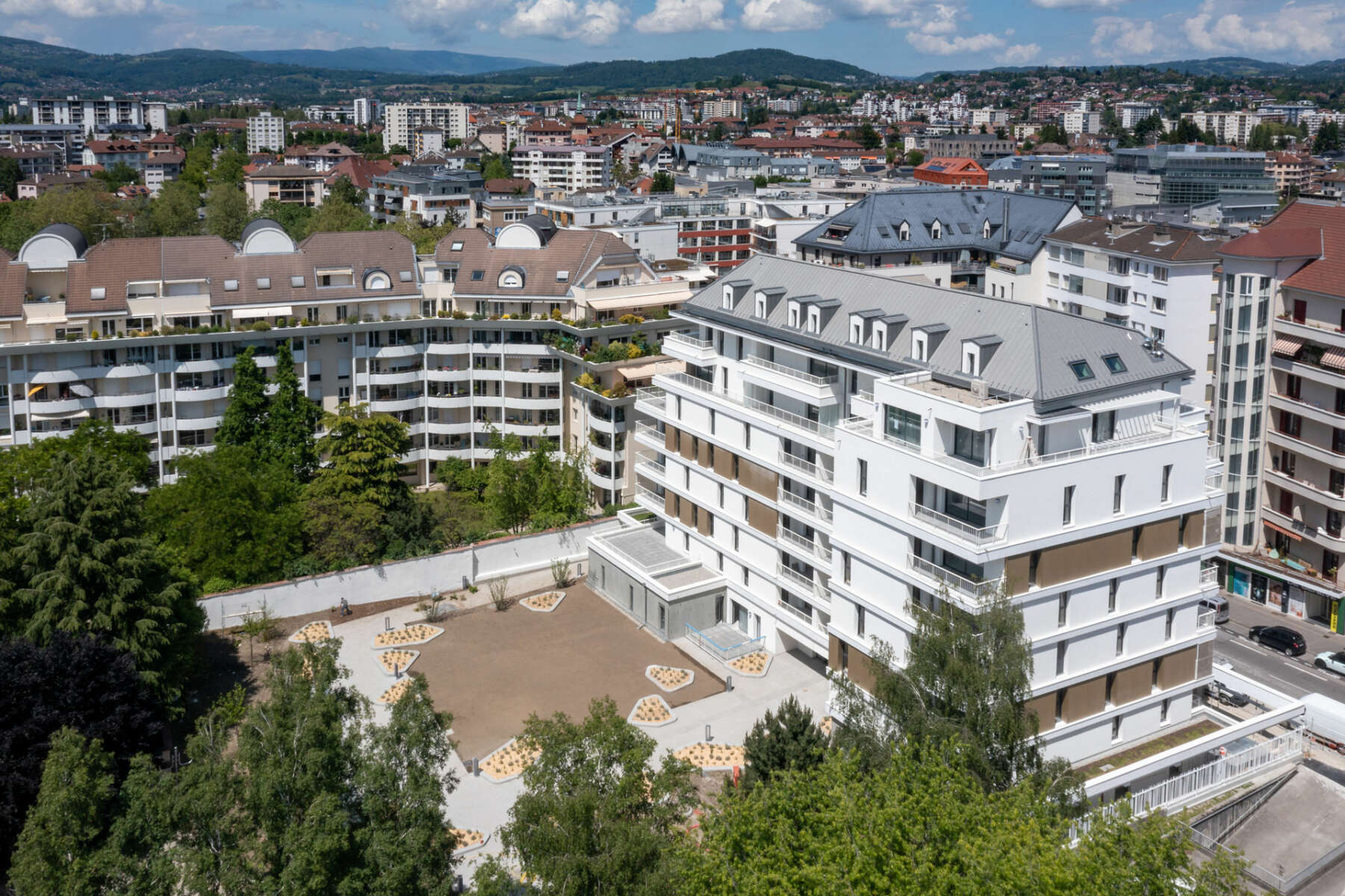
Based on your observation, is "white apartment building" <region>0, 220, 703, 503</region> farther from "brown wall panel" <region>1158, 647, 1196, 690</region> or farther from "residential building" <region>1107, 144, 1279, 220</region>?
"residential building" <region>1107, 144, 1279, 220</region>

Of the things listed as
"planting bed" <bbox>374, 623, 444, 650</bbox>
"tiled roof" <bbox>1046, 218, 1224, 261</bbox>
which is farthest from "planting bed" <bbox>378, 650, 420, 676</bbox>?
"tiled roof" <bbox>1046, 218, 1224, 261</bbox>

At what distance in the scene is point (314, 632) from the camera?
159ft

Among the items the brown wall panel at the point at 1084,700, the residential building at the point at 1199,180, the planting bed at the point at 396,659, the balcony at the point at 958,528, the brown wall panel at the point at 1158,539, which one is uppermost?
the residential building at the point at 1199,180

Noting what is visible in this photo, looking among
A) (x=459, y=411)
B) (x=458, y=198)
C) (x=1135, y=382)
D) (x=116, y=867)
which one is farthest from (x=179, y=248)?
(x=458, y=198)

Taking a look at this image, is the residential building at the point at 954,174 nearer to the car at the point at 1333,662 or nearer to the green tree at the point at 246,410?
the green tree at the point at 246,410

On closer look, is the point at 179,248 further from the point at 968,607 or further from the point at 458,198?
the point at 458,198

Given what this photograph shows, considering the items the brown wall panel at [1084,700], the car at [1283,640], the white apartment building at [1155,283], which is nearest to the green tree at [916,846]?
the brown wall panel at [1084,700]

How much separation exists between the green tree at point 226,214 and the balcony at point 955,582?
10036 cm

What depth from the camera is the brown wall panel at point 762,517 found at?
146 feet

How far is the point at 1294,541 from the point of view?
5428 cm

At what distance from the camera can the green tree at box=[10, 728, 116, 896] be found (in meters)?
24.7

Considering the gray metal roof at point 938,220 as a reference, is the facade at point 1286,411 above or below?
below

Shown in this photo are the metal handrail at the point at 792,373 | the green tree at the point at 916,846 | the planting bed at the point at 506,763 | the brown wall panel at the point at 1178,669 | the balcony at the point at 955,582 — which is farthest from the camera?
the metal handrail at the point at 792,373

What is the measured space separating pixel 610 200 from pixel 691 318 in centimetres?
5886
